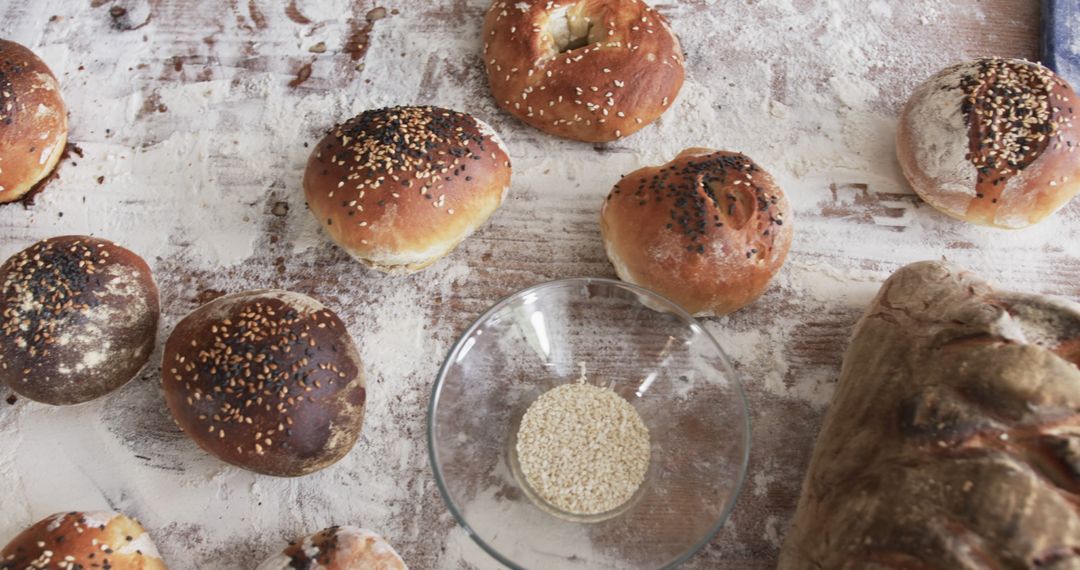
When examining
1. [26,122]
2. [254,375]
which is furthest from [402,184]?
[26,122]

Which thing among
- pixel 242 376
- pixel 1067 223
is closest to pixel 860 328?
pixel 1067 223

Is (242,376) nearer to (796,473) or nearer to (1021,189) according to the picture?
(796,473)

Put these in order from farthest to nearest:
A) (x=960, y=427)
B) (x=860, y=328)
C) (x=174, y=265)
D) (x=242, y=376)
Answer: (x=174, y=265) < (x=860, y=328) < (x=242, y=376) < (x=960, y=427)

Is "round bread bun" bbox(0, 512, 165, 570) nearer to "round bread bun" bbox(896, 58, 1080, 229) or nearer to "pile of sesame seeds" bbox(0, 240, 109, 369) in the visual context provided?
"pile of sesame seeds" bbox(0, 240, 109, 369)

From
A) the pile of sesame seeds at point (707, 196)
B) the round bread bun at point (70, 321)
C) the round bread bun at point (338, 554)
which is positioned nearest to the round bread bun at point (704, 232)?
the pile of sesame seeds at point (707, 196)

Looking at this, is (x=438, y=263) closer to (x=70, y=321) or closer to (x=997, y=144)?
(x=70, y=321)
